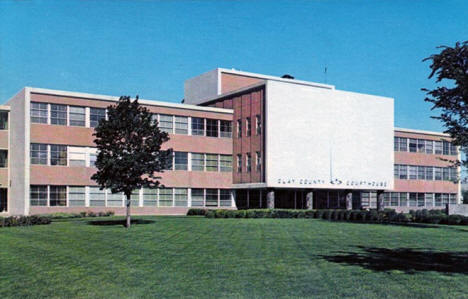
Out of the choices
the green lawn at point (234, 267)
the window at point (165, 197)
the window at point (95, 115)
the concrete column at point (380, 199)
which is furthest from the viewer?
the concrete column at point (380, 199)

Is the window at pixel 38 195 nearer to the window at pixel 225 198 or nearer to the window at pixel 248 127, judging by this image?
the window at pixel 225 198

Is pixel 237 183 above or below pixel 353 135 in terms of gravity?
below

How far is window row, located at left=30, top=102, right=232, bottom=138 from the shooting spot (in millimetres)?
45562

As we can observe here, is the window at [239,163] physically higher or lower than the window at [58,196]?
higher

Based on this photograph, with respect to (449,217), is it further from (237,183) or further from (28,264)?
(28,264)

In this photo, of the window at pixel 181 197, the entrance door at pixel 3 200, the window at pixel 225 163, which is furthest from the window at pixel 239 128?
the entrance door at pixel 3 200

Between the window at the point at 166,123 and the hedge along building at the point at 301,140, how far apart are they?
6386 millimetres

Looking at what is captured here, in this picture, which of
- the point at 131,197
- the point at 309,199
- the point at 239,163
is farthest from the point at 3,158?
the point at 309,199

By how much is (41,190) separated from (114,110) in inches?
659

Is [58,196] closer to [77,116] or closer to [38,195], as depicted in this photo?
[38,195]

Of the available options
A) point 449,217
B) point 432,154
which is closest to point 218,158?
point 449,217

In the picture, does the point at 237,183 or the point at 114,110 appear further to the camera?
the point at 237,183

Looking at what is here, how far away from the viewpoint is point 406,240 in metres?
23.5

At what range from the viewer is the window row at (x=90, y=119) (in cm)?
4556
